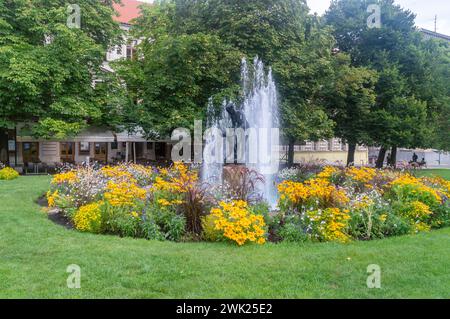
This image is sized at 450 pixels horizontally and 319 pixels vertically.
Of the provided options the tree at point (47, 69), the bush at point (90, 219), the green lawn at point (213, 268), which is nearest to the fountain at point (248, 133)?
the bush at point (90, 219)

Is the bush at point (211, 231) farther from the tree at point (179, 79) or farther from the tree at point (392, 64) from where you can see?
the tree at point (392, 64)

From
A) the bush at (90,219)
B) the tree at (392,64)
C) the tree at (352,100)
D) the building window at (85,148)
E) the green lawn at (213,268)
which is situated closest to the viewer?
the green lawn at (213,268)

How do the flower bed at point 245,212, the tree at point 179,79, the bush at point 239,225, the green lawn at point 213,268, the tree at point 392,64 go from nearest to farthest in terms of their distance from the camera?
the green lawn at point 213,268 → the bush at point 239,225 → the flower bed at point 245,212 → the tree at point 179,79 → the tree at point 392,64

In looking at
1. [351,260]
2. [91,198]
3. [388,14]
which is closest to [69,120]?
[91,198]

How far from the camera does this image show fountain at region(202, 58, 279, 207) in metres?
15.1

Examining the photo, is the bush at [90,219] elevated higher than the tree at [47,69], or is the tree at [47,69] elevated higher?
the tree at [47,69]

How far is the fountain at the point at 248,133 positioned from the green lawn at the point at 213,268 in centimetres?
508

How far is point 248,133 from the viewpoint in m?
15.2

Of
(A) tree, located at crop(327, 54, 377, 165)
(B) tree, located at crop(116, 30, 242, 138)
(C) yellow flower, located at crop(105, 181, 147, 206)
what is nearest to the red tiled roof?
(B) tree, located at crop(116, 30, 242, 138)

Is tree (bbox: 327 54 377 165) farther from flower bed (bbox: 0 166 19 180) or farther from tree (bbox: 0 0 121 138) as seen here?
flower bed (bbox: 0 166 19 180)

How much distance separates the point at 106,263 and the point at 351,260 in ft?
12.0

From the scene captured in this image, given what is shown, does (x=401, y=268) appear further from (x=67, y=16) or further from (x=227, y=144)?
(x=67, y=16)

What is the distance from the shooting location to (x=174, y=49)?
65.0ft

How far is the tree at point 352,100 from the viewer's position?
889 inches
